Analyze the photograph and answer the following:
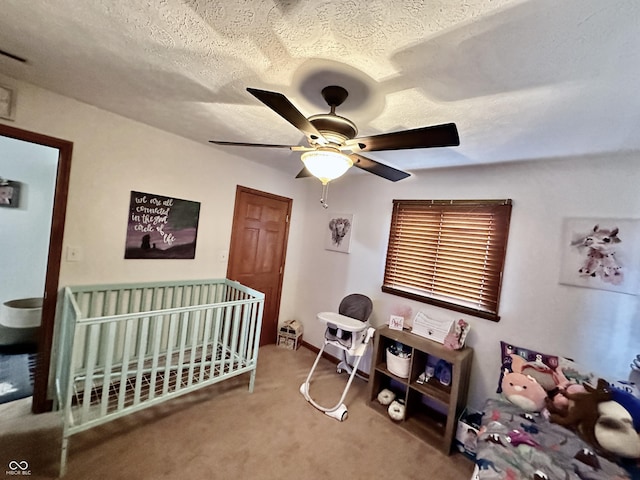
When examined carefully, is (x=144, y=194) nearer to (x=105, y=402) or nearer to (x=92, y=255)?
(x=92, y=255)

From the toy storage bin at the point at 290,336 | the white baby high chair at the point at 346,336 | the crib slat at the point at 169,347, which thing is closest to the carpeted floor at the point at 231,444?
the white baby high chair at the point at 346,336

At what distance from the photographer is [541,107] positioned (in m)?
1.28

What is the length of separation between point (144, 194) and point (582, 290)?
11.0 feet

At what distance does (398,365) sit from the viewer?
2.27 m

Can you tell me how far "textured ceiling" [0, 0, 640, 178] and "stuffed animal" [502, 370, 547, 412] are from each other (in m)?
1.53

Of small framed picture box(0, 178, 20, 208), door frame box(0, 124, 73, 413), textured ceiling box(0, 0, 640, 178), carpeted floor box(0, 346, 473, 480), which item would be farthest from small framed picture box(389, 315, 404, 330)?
small framed picture box(0, 178, 20, 208)

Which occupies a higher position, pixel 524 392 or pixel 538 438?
pixel 524 392

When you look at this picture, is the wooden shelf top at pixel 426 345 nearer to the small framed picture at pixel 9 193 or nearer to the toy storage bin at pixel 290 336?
the toy storage bin at pixel 290 336

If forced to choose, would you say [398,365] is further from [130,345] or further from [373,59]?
[373,59]

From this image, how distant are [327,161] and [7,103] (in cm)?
204

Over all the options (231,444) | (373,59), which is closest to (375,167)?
(373,59)

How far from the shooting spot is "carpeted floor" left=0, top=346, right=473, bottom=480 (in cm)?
156

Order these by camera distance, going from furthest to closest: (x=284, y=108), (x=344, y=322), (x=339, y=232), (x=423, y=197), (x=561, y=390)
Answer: (x=339, y=232) → (x=423, y=197) → (x=344, y=322) → (x=561, y=390) → (x=284, y=108)

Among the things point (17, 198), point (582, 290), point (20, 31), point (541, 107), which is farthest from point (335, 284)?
point (17, 198)
